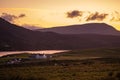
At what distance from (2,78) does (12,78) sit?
10.4ft

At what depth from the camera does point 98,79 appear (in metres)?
51.7

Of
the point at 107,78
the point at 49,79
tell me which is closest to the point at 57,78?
the point at 49,79

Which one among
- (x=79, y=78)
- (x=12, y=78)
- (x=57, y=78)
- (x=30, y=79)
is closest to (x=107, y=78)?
(x=79, y=78)

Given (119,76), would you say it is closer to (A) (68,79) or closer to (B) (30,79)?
(A) (68,79)

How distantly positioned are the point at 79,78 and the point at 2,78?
14.4 meters

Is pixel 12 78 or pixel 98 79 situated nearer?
pixel 98 79

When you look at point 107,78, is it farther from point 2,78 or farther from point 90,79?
point 2,78

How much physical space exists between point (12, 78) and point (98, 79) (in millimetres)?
15232

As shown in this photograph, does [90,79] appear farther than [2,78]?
No

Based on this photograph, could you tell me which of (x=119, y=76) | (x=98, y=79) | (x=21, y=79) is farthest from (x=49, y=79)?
(x=119, y=76)

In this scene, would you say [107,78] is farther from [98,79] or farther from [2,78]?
[2,78]

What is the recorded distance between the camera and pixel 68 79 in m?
52.5

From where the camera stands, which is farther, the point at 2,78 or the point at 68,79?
the point at 2,78

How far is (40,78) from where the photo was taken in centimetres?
5444
